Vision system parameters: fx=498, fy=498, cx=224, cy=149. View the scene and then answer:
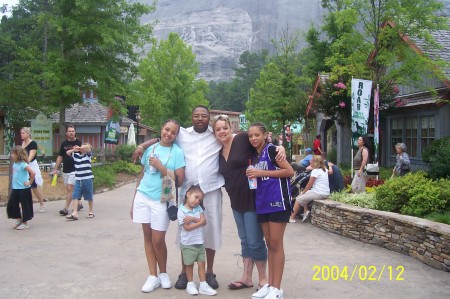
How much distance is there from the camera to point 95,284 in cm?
540

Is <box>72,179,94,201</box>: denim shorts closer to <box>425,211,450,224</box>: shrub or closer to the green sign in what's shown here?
<box>425,211,450,224</box>: shrub

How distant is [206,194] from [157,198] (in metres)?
0.51

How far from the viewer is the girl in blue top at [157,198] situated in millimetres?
5094

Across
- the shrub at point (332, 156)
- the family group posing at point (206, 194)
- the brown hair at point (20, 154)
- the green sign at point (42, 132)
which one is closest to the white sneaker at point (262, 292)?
→ the family group posing at point (206, 194)

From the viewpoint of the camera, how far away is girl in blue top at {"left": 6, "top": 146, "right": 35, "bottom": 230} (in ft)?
28.5

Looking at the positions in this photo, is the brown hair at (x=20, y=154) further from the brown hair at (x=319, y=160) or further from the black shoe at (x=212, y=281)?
the brown hair at (x=319, y=160)

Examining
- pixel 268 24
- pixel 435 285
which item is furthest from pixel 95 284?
pixel 268 24

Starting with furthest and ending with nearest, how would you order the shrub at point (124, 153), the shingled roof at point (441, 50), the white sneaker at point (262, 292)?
the shrub at point (124, 153) < the shingled roof at point (441, 50) < the white sneaker at point (262, 292)

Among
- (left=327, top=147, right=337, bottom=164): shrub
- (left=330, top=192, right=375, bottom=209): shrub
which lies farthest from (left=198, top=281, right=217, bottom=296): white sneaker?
(left=327, top=147, right=337, bottom=164): shrub

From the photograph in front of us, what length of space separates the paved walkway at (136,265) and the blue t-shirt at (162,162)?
1.03 meters

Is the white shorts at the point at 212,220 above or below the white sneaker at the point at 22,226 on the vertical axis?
above

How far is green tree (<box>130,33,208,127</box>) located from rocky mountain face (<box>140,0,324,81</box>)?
89.4 meters
